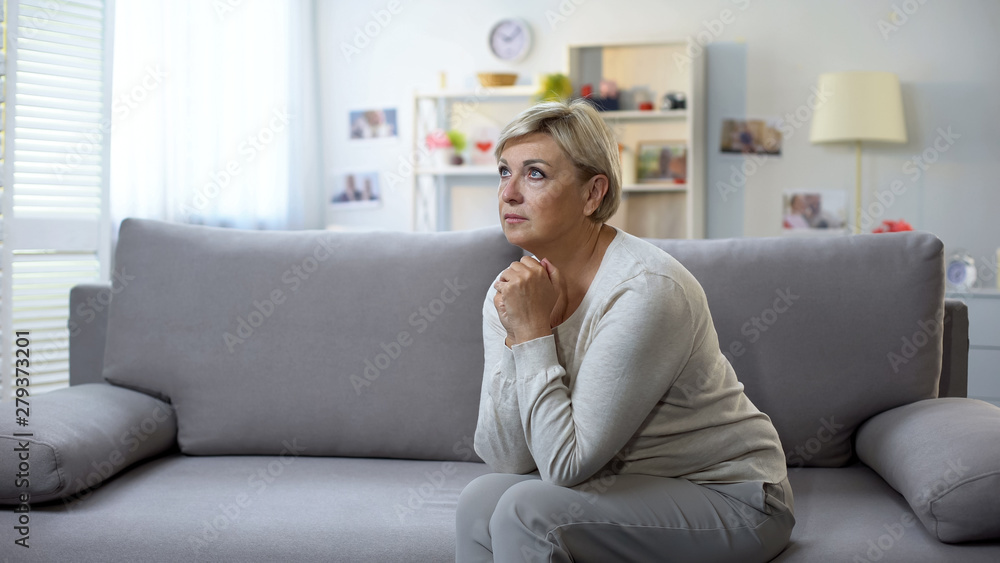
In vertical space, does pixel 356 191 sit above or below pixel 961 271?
above

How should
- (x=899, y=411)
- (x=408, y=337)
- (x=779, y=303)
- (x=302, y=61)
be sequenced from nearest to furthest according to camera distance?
1. (x=899, y=411)
2. (x=779, y=303)
3. (x=408, y=337)
4. (x=302, y=61)

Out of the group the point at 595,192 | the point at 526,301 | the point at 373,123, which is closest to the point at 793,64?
the point at 373,123

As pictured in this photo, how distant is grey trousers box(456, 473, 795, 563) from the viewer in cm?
Result: 121

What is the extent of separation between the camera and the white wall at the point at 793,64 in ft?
12.8

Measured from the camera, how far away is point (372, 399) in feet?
6.06

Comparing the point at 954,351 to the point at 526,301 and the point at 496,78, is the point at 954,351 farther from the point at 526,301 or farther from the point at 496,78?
the point at 496,78

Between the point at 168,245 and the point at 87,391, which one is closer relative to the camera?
the point at 87,391

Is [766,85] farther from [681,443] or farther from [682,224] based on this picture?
[681,443]

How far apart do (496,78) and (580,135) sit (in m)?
3.00

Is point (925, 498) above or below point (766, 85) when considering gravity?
below

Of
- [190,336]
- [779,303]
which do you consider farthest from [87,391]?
[779,303]

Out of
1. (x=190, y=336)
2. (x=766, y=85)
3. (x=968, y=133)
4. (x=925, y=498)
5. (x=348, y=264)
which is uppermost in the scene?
(x=766, y=85)

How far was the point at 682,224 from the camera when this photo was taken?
4.08 m

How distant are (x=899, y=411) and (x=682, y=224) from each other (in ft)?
8.21
